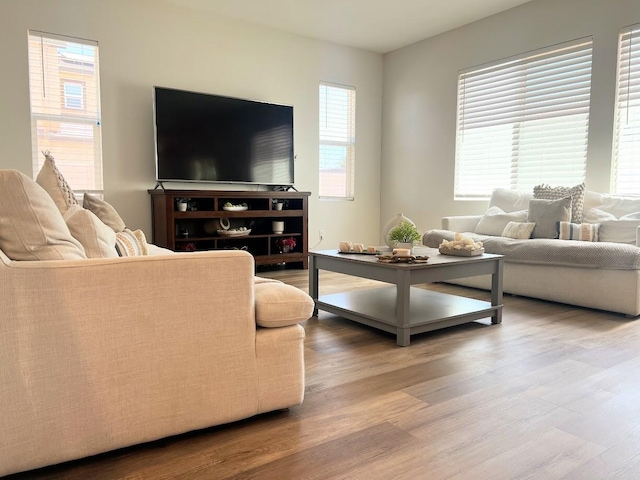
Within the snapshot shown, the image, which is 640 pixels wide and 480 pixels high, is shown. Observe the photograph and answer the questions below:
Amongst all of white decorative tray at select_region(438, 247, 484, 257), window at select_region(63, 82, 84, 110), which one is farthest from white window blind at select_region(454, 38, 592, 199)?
window at select_region(63, 82, 84, 110)

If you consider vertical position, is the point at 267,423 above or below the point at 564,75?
below

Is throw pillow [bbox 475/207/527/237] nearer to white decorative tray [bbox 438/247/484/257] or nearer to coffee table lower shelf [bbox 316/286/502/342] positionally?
coffee table lower shelf [bbox 316/286/502/342]

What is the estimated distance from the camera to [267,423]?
5.23ft

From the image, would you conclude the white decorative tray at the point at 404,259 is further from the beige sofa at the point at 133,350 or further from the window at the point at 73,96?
the window at the point at 73,96

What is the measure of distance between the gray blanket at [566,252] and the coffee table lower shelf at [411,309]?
78cm

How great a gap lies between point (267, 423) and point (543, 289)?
2637mm

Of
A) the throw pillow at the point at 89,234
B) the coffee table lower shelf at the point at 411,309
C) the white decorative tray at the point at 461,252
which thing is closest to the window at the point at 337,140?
the coffee table lower shelf at the point at 411,309

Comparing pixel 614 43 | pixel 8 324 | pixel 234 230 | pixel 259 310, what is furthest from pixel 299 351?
pixel 614 43

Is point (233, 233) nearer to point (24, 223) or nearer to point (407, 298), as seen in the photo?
point (407, 298)

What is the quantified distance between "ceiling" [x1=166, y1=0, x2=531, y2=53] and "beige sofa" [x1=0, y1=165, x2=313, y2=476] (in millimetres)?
3768

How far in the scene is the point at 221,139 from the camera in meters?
4.69

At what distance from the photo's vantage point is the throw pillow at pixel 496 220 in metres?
4.09

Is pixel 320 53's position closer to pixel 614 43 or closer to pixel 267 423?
pixel 614 43

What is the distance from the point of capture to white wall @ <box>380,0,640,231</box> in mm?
3977
